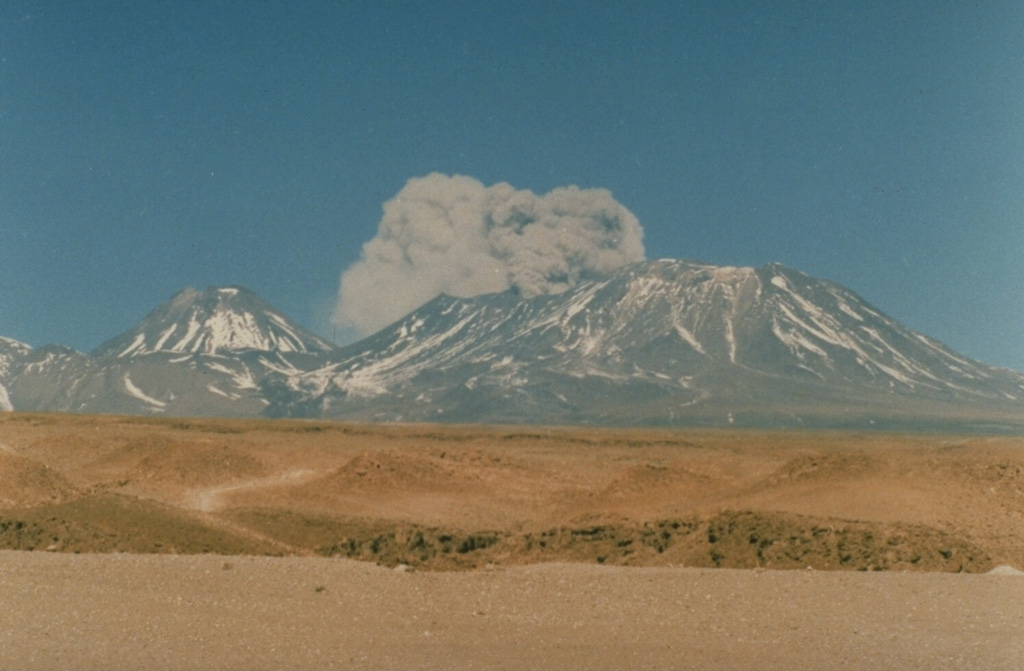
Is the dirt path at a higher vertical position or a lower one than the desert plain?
lower

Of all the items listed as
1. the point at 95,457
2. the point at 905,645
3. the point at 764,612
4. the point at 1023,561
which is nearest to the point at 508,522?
the point at 1023,561

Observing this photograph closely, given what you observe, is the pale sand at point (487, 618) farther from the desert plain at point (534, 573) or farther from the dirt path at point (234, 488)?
the dirt path at point (234, 488)

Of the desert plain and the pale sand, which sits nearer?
the pale sand

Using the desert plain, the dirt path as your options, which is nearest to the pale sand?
the desert plain

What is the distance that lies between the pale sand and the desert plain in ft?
0.22

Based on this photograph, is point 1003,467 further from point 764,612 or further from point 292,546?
point 292,546

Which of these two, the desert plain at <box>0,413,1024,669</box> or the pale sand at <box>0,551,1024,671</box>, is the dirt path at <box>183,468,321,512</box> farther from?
the pale sand at <box>0,551,1024,671</box>

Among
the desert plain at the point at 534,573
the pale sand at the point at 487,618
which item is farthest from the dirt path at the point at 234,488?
the pale sand at the point at 487,618

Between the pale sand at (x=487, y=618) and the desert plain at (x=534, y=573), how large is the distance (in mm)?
68

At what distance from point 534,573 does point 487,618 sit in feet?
18.0

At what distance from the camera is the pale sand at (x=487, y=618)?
1662 cm

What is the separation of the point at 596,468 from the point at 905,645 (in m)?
64.3

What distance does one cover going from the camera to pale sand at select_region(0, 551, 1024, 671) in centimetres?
1662

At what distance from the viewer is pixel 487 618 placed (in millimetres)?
19797
